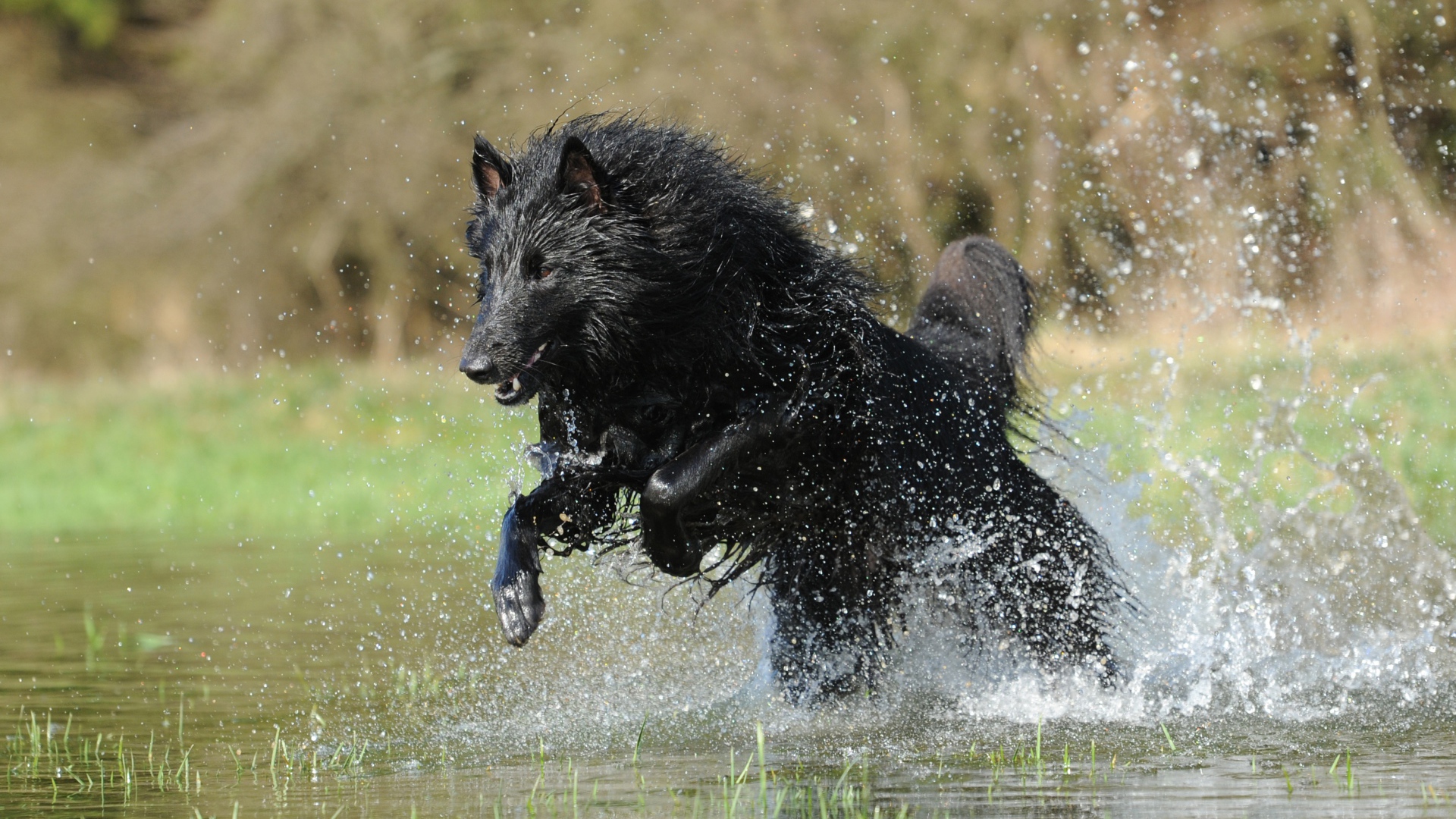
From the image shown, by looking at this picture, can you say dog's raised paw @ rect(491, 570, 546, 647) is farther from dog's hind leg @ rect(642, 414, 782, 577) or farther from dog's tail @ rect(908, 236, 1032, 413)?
dog's tail @ rect(908, 236, 1032, 413)

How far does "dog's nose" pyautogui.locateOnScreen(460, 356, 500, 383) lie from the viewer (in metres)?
3.91

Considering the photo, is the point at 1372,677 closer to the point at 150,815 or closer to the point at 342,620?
the point at 150,815

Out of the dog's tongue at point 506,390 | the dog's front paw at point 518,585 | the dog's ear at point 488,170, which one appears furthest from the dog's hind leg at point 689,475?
the dog's ear at point 488,170

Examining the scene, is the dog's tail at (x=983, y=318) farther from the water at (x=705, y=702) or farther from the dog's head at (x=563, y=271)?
the dog's head at (x=563, y=271)

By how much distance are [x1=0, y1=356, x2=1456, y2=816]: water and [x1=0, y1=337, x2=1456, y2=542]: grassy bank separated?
86 cm

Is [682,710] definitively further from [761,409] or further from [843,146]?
[843,146]

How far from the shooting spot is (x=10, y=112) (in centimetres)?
2678

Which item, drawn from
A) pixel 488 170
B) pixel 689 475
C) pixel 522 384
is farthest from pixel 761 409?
pixel 488 170

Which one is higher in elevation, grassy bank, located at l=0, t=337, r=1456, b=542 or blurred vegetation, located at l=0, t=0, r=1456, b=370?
blurred vegetation, located at l=0, t=0, r=1456, b=370

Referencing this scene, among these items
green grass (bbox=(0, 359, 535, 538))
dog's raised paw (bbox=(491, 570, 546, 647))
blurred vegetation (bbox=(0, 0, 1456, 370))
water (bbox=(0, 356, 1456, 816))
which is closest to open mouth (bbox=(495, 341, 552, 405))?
dog's raised paw (bbox=(491, 570, 546, 647))

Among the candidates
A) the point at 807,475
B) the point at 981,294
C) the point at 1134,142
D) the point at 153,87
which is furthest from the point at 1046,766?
the point at 153,87

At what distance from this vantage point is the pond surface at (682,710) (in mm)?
3623

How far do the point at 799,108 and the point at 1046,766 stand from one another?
14.8m

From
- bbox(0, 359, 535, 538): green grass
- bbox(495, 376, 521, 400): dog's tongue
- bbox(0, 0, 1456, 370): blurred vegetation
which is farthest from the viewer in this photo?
bbox(0, 0, 1456, 370): blurred vegetation
